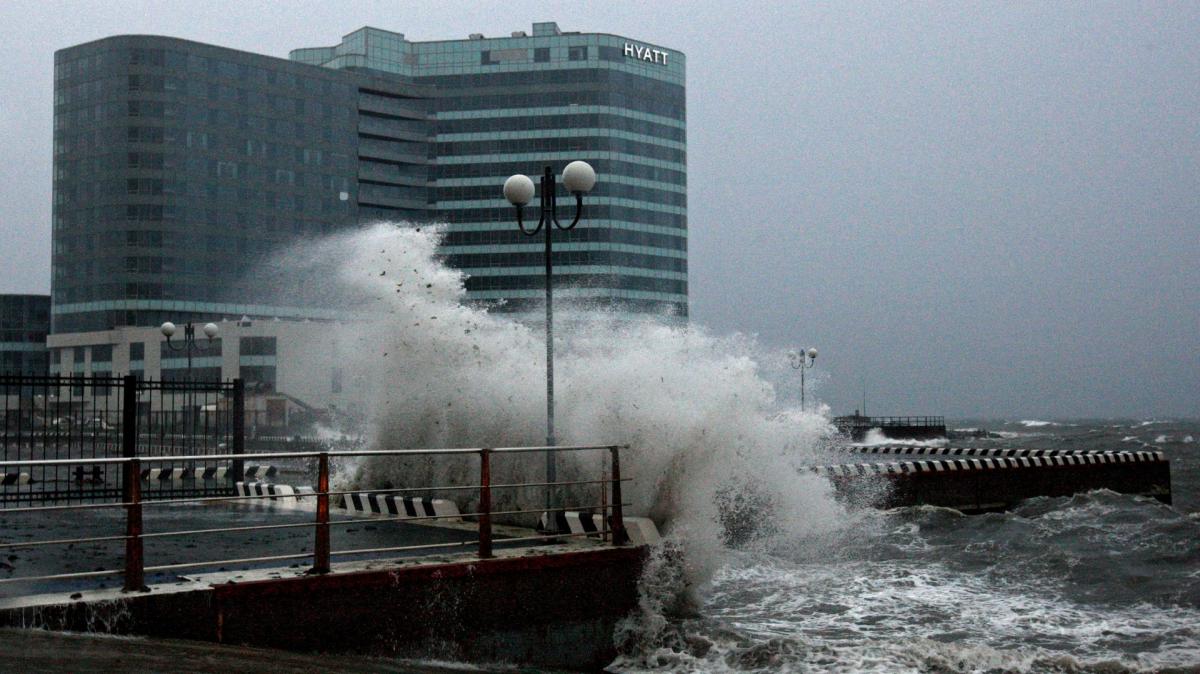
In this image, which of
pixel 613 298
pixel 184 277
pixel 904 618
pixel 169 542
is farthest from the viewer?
pixel 613 298

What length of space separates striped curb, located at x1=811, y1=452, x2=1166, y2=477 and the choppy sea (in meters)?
3.87

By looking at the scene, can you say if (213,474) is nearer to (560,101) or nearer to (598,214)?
(598,214)

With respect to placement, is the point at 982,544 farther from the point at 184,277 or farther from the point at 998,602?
the point at 184,277

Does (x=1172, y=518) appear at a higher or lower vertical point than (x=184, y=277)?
lower

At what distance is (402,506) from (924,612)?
22.5 ft

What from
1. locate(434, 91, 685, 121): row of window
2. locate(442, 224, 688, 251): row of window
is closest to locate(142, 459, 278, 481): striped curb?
locate(442, 224, 688, 251): row of window

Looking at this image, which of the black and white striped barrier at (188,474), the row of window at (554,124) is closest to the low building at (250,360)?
the row of window at (554,124)

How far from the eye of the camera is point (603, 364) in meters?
15.7

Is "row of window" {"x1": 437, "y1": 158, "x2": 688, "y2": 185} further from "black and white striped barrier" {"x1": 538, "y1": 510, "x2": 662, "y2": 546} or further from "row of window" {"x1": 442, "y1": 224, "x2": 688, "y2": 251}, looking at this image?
"black and white striped barrier" {"x1": 538, "y1": 510, "x2": 662, "y2": 546}

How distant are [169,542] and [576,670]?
479cm

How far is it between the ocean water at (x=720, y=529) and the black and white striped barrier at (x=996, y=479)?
3.93m

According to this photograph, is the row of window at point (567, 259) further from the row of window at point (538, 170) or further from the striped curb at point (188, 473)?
the striped curb at point (188, 473)

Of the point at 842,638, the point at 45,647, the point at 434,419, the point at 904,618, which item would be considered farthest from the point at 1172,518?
the point at 45,647

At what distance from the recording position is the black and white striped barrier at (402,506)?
44.8 ft
